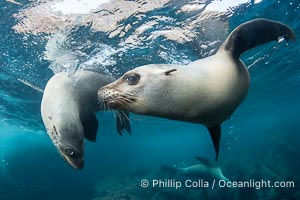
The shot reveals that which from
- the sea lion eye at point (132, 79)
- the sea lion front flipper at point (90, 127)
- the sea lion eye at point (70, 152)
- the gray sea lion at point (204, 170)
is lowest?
the gray sea lion at point (204, 170)

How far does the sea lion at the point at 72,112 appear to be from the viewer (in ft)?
9.51

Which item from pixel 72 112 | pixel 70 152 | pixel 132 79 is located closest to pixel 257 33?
pixel 132 79

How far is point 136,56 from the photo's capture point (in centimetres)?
1160

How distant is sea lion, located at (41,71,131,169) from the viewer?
290cm

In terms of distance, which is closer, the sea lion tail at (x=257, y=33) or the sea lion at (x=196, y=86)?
the sea lion at (x=196, y=86)

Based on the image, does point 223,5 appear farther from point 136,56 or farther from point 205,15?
point 136,56

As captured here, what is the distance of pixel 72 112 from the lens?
3297 millimetres

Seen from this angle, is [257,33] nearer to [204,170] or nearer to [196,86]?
[196,86]

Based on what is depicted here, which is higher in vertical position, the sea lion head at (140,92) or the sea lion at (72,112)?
the sea lion head at (140,92)

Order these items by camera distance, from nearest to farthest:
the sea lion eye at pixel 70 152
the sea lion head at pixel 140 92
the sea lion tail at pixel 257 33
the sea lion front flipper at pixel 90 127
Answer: the sea lion head at pixel 140 92 < the sea lion eye at pixel 70 152 < the sea lion tail at pixel 257 33 < the sea lion front flipper at pixel 90 127

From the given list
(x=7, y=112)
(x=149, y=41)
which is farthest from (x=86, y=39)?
(x=7, y=112)

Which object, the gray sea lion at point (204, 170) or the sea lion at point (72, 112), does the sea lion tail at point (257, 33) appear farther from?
the gray sea lion at point (204, 170)

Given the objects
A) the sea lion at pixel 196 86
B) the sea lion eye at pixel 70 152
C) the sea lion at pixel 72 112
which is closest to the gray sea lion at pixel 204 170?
the sea lion at pixel 72 112

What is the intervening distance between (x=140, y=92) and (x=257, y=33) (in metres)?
1.84
